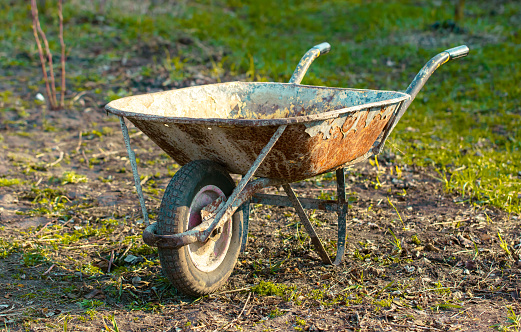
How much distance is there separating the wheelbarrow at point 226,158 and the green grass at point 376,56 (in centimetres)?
125

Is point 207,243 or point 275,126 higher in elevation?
point 275,126

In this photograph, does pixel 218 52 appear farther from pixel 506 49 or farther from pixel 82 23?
pixel 506 49

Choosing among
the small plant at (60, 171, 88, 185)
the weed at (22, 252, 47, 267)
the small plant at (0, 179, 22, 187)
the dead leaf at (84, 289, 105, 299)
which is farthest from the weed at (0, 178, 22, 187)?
the dead leaf at (84, 289, 105, 299)

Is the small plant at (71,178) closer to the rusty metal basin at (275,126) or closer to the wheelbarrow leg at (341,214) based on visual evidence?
the rusty metal basin at (275,126)

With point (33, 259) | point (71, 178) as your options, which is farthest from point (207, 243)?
point (71, 178)

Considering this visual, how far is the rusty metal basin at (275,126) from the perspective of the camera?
211 centimetres

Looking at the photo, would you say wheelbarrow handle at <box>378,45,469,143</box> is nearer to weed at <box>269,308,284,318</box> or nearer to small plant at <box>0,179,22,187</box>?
weed at <box>269,308,284,318</box>

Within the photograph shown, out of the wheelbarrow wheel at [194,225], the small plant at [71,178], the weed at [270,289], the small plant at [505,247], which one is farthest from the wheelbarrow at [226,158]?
the small plant at [71,178]

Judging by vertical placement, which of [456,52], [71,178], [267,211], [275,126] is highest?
[456,52]

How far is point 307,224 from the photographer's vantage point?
2750 millimetres

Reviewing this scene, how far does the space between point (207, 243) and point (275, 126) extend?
30.6 inches

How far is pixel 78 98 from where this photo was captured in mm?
5738

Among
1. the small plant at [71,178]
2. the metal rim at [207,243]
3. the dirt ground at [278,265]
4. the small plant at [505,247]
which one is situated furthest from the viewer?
the small plant at [71,178]

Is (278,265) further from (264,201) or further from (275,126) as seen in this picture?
(275,126)
